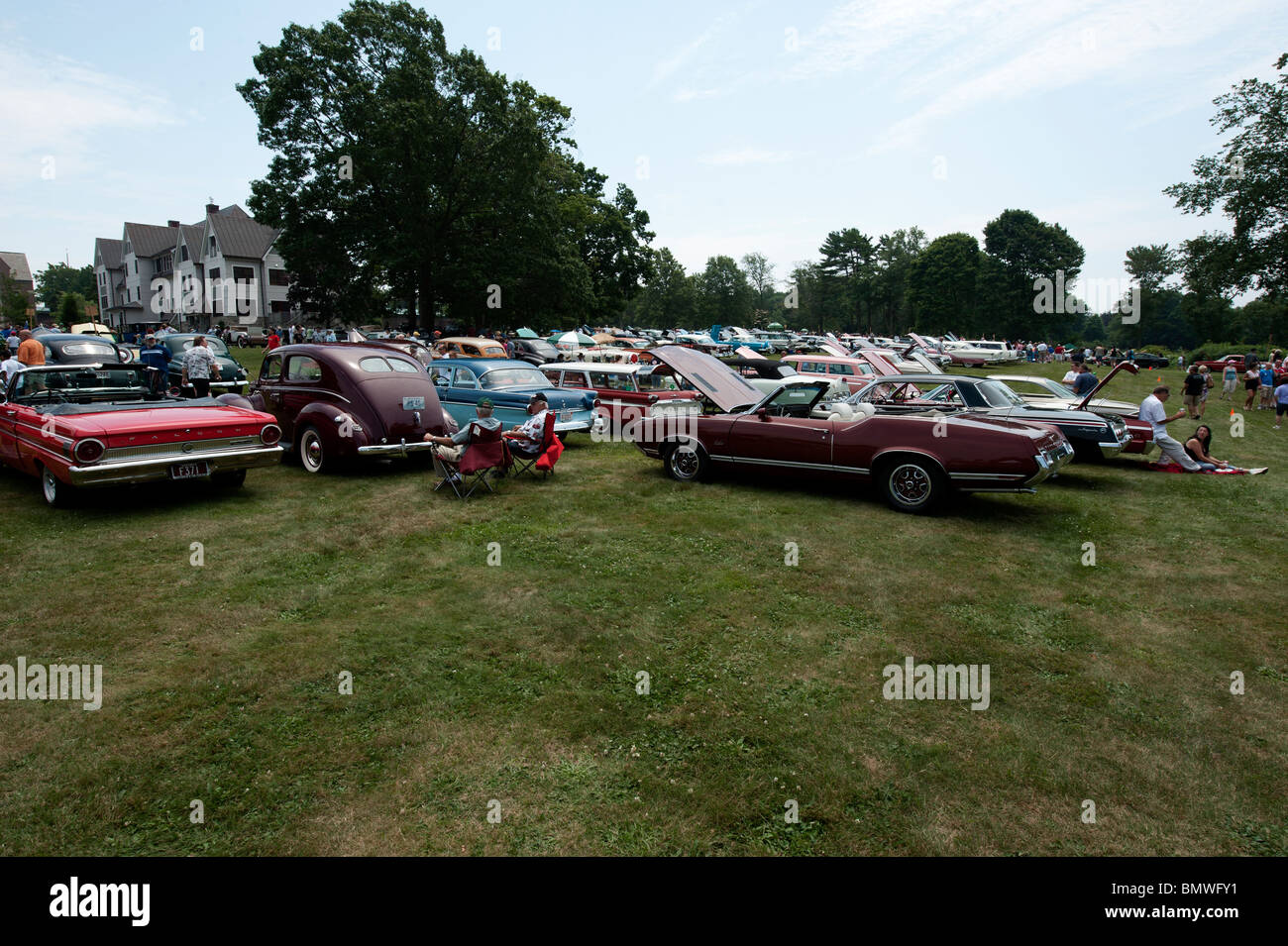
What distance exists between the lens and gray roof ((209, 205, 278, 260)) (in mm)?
60031

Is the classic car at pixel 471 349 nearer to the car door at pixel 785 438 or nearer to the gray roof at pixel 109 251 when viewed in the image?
the car door at pixel 785 438

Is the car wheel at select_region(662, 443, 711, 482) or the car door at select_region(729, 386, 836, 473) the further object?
the car wheel at select_region(662, 443, 711, 482)

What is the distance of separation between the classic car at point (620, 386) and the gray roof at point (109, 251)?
84480 millimetres

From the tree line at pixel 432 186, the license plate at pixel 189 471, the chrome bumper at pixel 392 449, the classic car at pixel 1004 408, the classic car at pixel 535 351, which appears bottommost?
the license plate at pixel 189 471

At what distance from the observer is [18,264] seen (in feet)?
322

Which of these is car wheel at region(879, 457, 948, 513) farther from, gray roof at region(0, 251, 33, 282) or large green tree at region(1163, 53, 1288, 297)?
gray roof at region(0, 251, 33, 282)

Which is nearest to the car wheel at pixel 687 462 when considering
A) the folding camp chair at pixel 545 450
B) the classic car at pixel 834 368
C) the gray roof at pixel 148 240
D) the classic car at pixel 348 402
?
the folding camp chair at pixel 545 450

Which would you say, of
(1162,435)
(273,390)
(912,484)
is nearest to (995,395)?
(1162,435)

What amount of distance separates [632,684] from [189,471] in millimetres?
6495

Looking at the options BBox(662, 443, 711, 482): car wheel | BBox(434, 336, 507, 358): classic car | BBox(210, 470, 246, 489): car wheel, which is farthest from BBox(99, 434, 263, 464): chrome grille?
BBox(434, 336, 507, 358): classic car

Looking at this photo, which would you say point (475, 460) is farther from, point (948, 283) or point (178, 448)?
point (948, 283)

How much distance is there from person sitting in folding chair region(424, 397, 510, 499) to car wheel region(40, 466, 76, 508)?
4156 millimetres

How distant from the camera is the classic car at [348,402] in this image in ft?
34.2

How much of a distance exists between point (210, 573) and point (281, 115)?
3436cm
